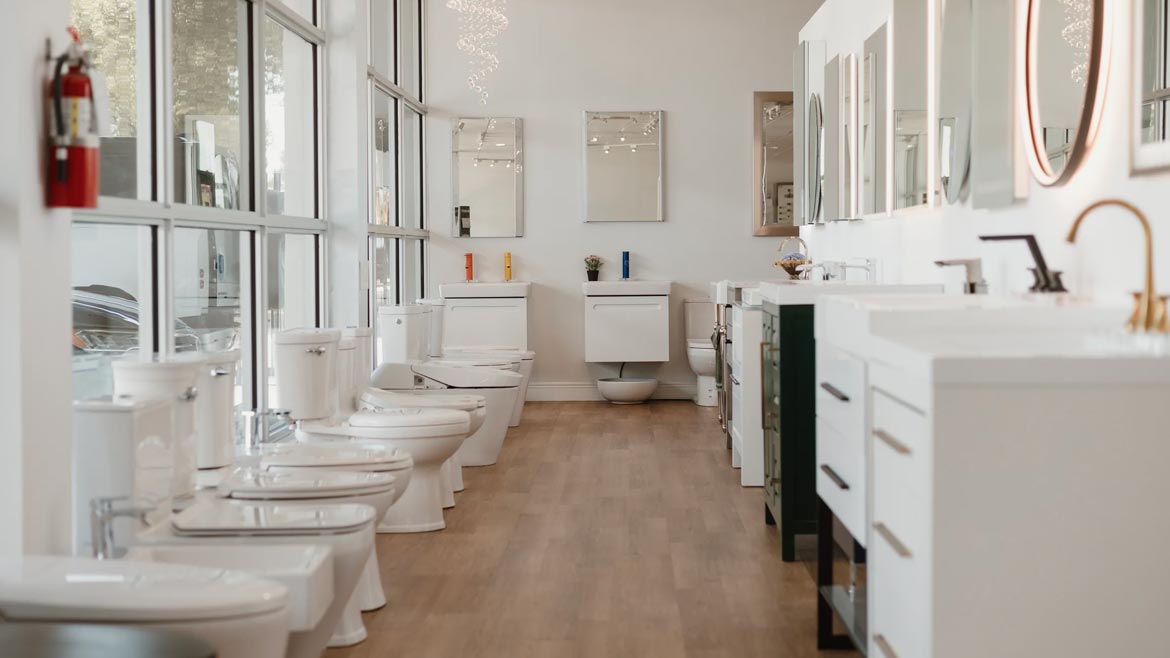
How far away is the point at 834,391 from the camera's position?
3008mm

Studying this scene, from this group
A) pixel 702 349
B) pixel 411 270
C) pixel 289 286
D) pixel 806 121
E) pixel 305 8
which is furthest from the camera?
pixel 702 349

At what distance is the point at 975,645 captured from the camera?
1.99 meters

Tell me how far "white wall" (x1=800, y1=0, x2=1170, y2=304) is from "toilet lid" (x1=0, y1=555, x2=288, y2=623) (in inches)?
75.8

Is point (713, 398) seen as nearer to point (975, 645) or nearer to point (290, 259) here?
point (290, 259)

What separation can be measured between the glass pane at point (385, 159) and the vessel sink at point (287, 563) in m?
4.21

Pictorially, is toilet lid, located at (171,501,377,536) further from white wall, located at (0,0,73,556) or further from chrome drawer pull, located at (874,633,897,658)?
chrome drawer pull, located at (874,633,897,658)

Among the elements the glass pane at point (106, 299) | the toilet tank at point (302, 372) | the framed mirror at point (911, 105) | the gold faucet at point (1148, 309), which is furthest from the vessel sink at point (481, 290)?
the gold faucet at point (1148, 309)

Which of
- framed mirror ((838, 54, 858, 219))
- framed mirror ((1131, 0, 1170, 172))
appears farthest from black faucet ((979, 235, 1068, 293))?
framed mirror ((838, 54, 858, 219))

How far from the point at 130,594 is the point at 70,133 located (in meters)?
1.05

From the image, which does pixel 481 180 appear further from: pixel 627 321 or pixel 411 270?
pixel 627 321

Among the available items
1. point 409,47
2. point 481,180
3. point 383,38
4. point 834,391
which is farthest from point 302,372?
point 481,180

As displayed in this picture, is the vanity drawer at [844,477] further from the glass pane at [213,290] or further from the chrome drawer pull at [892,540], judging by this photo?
Answer: the glass pane at [213,290]

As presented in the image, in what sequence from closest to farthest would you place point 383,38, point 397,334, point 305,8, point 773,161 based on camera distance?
1. point 305,8
2. point 397,334
3. point 383,38
4. point 773,161

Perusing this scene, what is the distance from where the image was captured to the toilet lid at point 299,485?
3113mm
